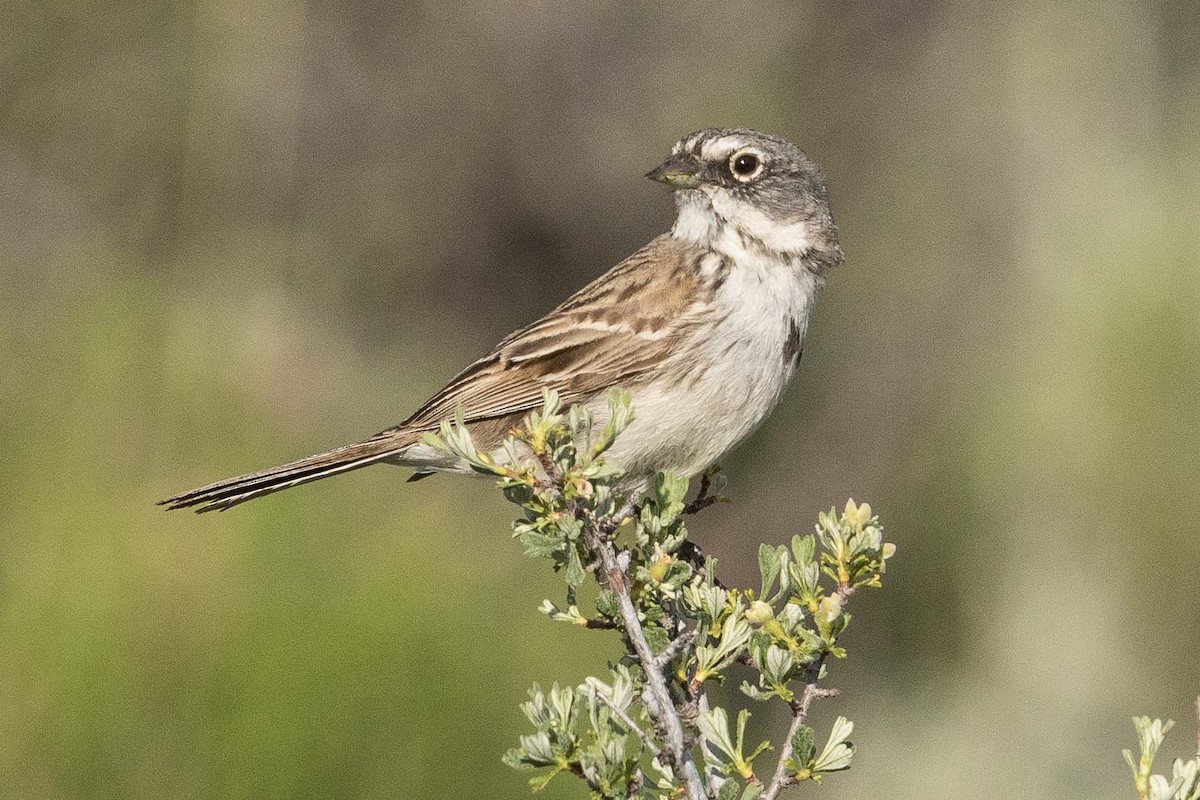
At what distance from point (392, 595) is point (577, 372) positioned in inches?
32.9

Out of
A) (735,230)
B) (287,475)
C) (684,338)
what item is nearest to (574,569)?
(287,475)

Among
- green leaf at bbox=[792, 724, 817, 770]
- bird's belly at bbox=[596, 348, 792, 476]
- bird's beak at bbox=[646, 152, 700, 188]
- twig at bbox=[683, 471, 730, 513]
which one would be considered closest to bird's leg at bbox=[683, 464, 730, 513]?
twig at bbox=[683, 471, 730, 513]

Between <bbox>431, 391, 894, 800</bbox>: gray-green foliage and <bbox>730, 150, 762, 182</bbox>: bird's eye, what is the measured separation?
1.99m

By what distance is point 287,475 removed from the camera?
4.00m

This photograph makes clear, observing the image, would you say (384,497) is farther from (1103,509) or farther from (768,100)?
(768,100)

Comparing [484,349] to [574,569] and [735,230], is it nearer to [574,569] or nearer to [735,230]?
[735,230]

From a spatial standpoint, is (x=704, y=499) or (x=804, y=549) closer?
(x=804, y=549)

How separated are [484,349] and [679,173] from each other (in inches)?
183

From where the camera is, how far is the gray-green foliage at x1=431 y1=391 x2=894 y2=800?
2484mm

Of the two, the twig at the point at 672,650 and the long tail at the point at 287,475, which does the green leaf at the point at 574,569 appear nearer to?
the twig at the point at 672,650

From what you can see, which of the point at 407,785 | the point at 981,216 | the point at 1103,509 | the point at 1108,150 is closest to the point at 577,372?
the point at 407,785

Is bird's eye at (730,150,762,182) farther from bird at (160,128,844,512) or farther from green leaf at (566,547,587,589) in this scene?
green leaf at (566,547,587,589)

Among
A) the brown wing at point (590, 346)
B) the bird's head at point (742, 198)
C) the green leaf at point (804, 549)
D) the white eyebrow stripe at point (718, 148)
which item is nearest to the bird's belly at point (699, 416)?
the brown wing at point (590, 346)

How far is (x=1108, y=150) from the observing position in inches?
311
